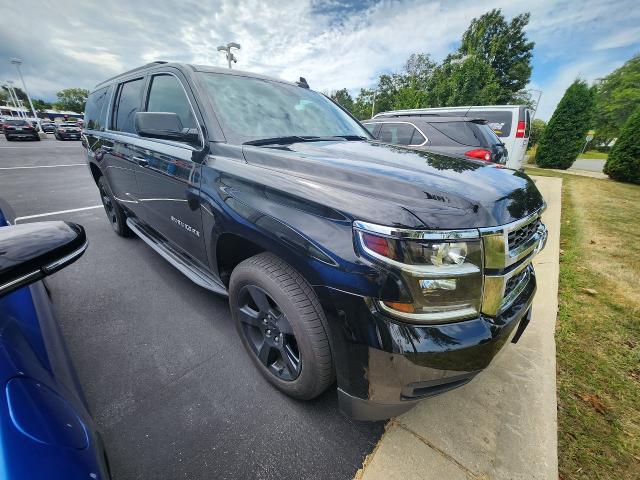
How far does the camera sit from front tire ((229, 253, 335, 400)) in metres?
1.44

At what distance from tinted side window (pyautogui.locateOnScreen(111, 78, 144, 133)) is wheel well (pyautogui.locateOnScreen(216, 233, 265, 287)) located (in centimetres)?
188

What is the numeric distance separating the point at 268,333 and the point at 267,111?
1599 mm

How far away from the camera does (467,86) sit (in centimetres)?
2114

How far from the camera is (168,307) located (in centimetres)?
267

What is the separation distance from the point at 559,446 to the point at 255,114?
8.97 ft

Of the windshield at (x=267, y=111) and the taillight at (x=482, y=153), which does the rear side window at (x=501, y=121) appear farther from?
the windshield at (x=267, y=111)

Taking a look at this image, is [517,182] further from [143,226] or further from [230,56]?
[230,56]

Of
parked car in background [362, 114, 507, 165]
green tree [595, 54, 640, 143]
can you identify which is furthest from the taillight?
green tree [595, 54, 640, 143]

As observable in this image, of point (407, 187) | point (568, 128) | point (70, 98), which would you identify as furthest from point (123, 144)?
point (70, 98)

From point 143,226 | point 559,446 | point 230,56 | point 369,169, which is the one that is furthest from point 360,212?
point 230,56

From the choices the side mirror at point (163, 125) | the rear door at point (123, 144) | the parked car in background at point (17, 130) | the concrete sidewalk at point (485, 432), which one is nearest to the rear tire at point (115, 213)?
the rear door at point (123, 144)

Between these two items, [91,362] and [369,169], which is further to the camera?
[91,362]

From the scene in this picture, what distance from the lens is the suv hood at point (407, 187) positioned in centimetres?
117

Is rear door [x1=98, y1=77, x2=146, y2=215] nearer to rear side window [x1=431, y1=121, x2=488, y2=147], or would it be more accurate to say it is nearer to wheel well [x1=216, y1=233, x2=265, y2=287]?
wheel well [x1=216, y1=233, x2=265, y2=287]
